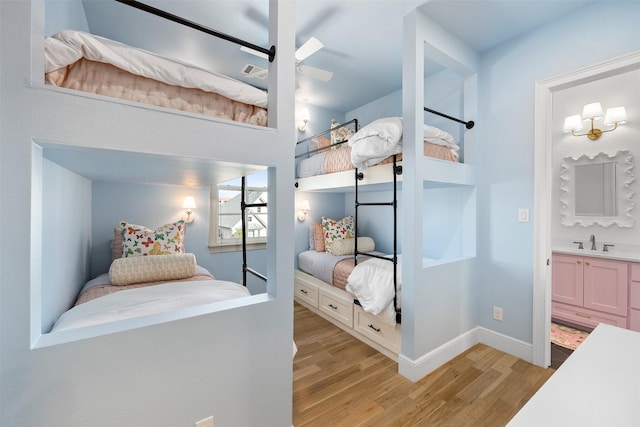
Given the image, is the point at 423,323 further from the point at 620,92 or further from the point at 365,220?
the point at 620,92

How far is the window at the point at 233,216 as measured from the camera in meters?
3.35

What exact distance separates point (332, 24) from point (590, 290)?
12.4 feet

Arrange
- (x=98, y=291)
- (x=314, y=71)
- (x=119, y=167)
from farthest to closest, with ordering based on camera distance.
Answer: (x=314, y=71)
(x=98, y=291)
(x=119, y=167)

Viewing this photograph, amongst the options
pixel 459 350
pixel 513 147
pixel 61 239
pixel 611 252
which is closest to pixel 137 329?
pixel 61 239

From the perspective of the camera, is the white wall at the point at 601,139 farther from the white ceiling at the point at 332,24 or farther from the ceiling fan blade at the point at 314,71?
the ceiling fan blade at the point at 314,71

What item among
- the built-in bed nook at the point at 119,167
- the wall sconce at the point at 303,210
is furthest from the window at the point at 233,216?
the built-in bed nook at the point at 119,167

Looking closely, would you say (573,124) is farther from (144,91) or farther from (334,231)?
(144,91)

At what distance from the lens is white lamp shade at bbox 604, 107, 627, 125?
110 inches

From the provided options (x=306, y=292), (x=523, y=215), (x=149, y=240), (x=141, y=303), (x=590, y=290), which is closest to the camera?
(x=141, y=303)

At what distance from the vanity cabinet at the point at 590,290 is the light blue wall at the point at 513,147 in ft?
4.23

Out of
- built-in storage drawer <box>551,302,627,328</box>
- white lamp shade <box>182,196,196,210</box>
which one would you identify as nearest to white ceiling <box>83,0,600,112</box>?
white lamp shade <box>182,196,196,210</box>

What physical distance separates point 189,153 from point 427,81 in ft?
9.95

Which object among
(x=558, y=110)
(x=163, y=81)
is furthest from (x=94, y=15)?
(x=558, y=110)

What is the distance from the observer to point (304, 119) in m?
3.88
